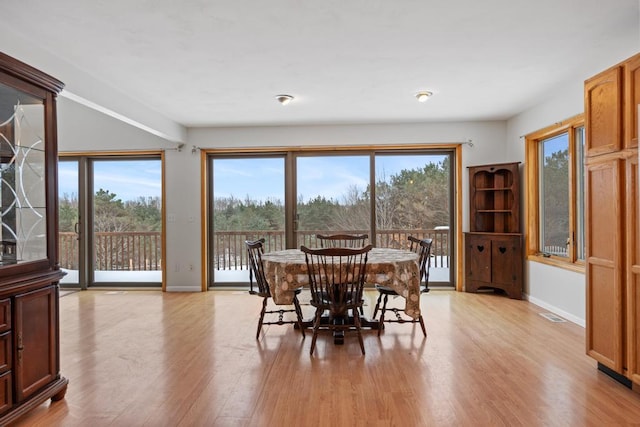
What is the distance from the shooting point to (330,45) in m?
2.90

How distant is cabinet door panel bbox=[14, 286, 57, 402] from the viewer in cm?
204

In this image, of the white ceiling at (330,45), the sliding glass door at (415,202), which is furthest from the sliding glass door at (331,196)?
the white ceiling at (330,45)

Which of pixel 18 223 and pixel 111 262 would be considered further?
pixel 111 262

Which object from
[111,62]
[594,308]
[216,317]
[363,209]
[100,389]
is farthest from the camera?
[363,209]

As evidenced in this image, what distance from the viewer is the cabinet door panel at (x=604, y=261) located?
2449mm

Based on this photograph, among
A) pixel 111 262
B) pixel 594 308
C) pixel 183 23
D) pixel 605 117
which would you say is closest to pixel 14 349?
pixel 183 23

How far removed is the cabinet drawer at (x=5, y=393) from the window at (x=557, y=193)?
4.78 meters

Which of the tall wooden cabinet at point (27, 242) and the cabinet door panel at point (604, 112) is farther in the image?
the cabinet door panel at point (604, 112)

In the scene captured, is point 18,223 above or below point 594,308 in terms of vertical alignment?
above

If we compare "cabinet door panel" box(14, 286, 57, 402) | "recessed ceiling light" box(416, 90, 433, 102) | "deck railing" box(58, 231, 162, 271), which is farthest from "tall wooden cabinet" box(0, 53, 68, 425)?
"deck railing" box(58, 231, 162, 271)

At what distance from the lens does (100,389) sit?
2.49 meters

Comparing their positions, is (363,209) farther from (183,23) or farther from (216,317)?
(183,23)

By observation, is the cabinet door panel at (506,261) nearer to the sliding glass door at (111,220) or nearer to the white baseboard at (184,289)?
the white baseboard at (184,289)

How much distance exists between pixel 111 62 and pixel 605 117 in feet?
12.6
